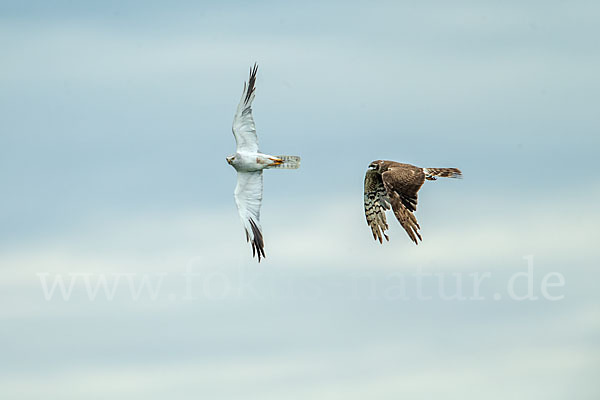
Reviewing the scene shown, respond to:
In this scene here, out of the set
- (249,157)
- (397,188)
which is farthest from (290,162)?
(397,188)

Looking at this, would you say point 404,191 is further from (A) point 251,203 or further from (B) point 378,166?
(A) point 251,203

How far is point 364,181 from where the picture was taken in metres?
56.9

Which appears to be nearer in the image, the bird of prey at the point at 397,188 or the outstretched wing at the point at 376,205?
the bird of prey at the point at 397,188

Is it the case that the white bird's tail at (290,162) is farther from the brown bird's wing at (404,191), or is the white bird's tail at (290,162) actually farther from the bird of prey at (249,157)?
the brown bird's wing at (404,191)

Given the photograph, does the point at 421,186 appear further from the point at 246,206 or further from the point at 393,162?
the point at 246,206

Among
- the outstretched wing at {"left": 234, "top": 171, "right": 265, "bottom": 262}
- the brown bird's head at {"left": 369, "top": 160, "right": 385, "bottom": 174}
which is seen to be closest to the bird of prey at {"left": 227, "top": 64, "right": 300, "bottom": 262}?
the outstretched wing at {"left": 234, "top": 171, "right": 265, "bottom": 262}

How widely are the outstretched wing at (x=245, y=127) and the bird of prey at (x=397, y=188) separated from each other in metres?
5.46

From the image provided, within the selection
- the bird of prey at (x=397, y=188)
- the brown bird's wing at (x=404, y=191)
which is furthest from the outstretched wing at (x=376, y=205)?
the brown bird's wing at (x=404, y=191)

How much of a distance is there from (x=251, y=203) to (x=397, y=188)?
6.67m

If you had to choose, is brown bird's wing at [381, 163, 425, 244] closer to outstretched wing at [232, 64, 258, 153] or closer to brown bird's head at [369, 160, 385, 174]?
brown bird's head at [369, 160, 385, 174]

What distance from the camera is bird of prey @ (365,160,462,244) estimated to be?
50.8 metres

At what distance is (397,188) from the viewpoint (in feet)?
169

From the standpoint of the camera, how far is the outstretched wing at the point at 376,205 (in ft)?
185

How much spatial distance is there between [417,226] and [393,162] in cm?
397
